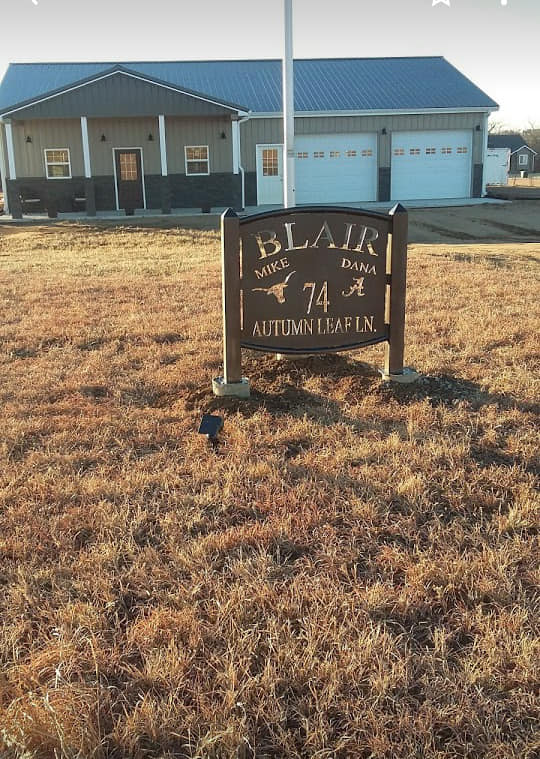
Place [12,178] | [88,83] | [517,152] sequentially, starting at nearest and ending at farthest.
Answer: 1. [88,83]
2. [12,178]
3. [517,152]

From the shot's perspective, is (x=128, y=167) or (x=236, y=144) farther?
(x=128, y=167)

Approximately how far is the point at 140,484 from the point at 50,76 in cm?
3049

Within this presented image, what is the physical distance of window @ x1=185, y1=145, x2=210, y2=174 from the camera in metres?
23.9

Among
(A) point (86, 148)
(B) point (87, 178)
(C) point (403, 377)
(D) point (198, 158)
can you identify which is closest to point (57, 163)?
(B) point (87, 178)

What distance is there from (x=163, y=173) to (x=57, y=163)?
15.0ft

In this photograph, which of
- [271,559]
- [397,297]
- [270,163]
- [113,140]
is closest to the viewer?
[271,559]

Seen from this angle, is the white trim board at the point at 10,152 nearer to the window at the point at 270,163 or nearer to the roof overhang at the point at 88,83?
the roof overhang at the point at 88,83

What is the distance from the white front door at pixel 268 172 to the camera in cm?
2683

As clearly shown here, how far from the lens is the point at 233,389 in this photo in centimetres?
504

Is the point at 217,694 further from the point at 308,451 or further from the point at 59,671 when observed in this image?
the point at 308,451

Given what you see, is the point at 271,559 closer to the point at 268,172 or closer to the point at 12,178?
the point at 12,178

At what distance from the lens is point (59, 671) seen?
2.23 metres

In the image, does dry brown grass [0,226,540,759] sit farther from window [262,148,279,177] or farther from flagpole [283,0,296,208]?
window [262,148,279,177]

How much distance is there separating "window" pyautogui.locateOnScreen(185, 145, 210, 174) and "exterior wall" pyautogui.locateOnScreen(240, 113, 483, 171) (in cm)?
309
